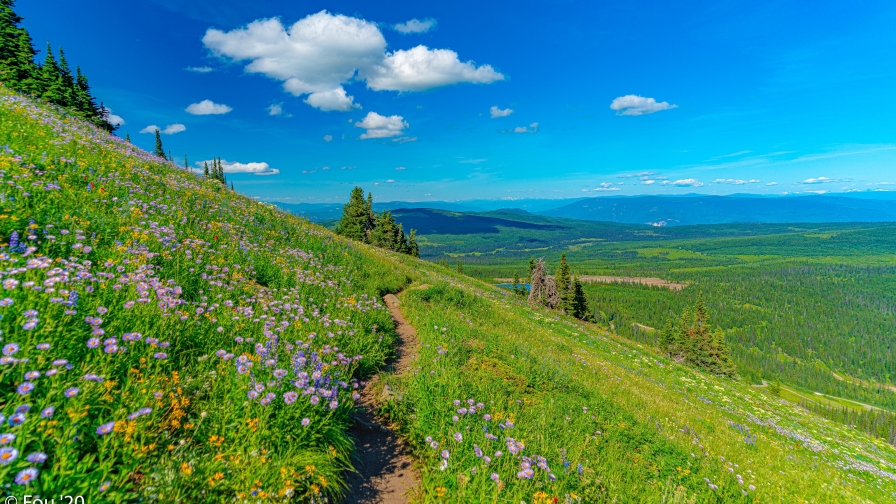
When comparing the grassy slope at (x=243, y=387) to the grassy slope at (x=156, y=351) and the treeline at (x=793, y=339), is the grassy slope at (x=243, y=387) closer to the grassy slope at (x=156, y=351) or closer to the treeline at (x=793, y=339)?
the grassy slope at (x=156, y=351)

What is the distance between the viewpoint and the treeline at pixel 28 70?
2720 cm

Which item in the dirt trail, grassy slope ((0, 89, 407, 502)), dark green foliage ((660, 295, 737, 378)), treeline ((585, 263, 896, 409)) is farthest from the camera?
treeline ((585, 263, 896, 409))

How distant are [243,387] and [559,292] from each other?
55.8m

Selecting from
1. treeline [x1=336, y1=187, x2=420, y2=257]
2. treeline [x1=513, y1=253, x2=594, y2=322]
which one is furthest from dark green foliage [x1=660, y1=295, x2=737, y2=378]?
treeline [x1=336, y1=187, x2=420, y2=257]

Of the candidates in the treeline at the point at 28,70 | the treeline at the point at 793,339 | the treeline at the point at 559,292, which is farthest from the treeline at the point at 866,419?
the treeline at the point at 28,70

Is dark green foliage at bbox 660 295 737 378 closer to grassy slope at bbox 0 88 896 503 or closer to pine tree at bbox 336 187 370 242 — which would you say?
grassy slope at bbox 0 88 896 503

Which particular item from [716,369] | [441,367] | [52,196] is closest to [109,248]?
[52,196]

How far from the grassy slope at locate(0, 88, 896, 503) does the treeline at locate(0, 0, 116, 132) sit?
26.7 m

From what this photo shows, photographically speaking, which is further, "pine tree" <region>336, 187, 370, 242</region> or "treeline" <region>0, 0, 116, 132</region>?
"pine tree" <region>336, 187, 370, 242</region>

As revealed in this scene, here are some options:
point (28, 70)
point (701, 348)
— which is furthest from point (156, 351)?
point (701, 348)

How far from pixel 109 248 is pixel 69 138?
742 centimetres

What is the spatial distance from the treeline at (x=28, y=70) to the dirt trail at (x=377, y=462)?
3205 cm

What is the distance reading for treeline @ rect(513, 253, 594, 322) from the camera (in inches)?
2055

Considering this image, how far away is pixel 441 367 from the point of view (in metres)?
6.07
